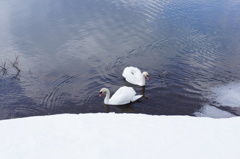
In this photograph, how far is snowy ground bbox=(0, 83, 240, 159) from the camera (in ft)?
17.5

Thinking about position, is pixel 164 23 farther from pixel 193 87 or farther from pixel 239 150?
pixel 239 150

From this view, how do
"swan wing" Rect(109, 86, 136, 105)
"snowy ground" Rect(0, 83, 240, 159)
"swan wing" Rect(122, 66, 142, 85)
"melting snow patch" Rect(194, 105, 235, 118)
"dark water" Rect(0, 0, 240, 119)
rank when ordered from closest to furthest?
"snowy ground" Rect(0, 83, 240, 159) → "melting snow patch" Rect(194, 105, 235, 118) → "swan wing" Rect(109, 86, 136, 105) → "dark water" Rect(0, 0, 240, 119) → "swan wing" Rect(122, 66, 142, 85)

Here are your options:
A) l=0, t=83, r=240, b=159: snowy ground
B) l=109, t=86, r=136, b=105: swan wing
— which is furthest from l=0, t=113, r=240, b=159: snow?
l=109, t=86, r=136, b=105: swan wing

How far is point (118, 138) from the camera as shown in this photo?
588cm

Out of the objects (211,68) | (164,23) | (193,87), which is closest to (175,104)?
(193,87)

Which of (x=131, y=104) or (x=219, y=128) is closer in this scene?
(x=219, y=128)

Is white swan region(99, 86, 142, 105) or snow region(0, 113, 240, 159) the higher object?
snow region(0, 113, 240, 159)

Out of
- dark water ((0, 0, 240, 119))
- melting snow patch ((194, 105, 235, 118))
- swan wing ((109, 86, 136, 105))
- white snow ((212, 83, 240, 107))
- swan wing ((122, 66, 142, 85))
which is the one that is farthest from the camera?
swan wing ((122, 66, 142, 85))

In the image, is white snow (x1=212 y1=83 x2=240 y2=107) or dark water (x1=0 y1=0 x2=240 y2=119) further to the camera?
dark water (x1=0 y1=0 x2=240 y2=119)

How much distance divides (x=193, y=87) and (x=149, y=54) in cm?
401

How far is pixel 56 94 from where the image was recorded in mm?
11273

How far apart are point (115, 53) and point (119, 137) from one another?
931 centimetres

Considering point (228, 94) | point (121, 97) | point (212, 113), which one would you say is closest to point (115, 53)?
point (121, 97)

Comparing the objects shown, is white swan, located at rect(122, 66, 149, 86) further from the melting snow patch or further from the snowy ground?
the snowy ground
